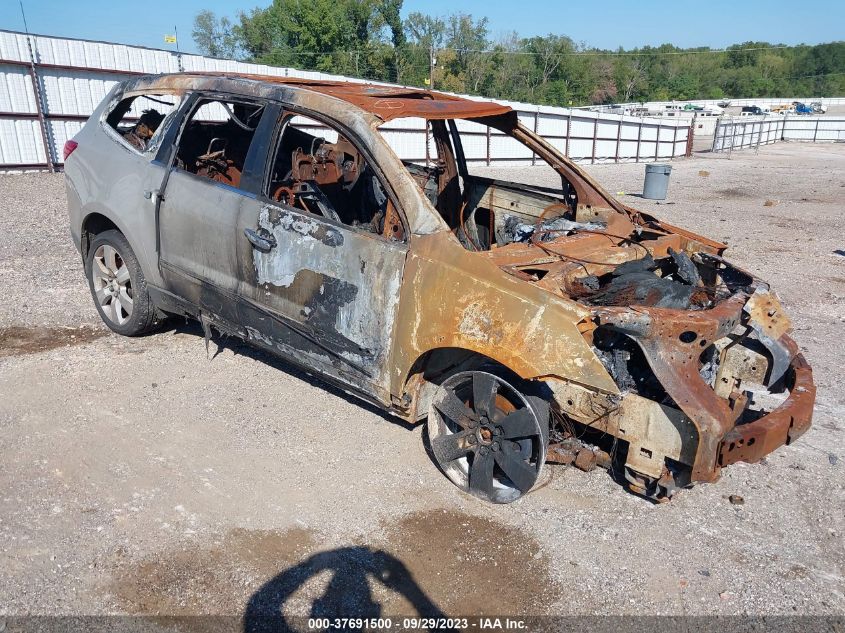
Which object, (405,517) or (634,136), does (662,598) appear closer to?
(405,517)

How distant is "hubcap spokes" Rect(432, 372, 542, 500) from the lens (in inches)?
131

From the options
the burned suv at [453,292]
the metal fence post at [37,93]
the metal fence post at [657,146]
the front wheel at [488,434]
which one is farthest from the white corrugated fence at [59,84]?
the metal fence post at [657,146]

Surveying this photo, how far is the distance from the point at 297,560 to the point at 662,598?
166cm

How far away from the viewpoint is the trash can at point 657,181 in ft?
50.1

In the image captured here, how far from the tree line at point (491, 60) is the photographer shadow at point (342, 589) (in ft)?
136

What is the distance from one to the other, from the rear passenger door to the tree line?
3941cm

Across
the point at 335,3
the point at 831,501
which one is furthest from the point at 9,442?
the point at 335,3

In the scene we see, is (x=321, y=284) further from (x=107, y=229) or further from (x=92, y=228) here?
(x=92, y=228)

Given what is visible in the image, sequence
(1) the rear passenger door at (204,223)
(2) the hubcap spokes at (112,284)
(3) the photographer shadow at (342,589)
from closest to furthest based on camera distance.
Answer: (3) the photographer shadow at (342,589), (1) the rear passenger door at (204,223), (2) the hubcap spokes at (112,284)

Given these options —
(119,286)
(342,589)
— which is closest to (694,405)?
(342,589)

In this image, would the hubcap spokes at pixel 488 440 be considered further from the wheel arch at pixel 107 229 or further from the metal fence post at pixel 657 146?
the metal fence post at pixel 657 146

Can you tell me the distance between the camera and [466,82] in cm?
6275

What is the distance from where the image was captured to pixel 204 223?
414cm

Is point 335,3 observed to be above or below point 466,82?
above
